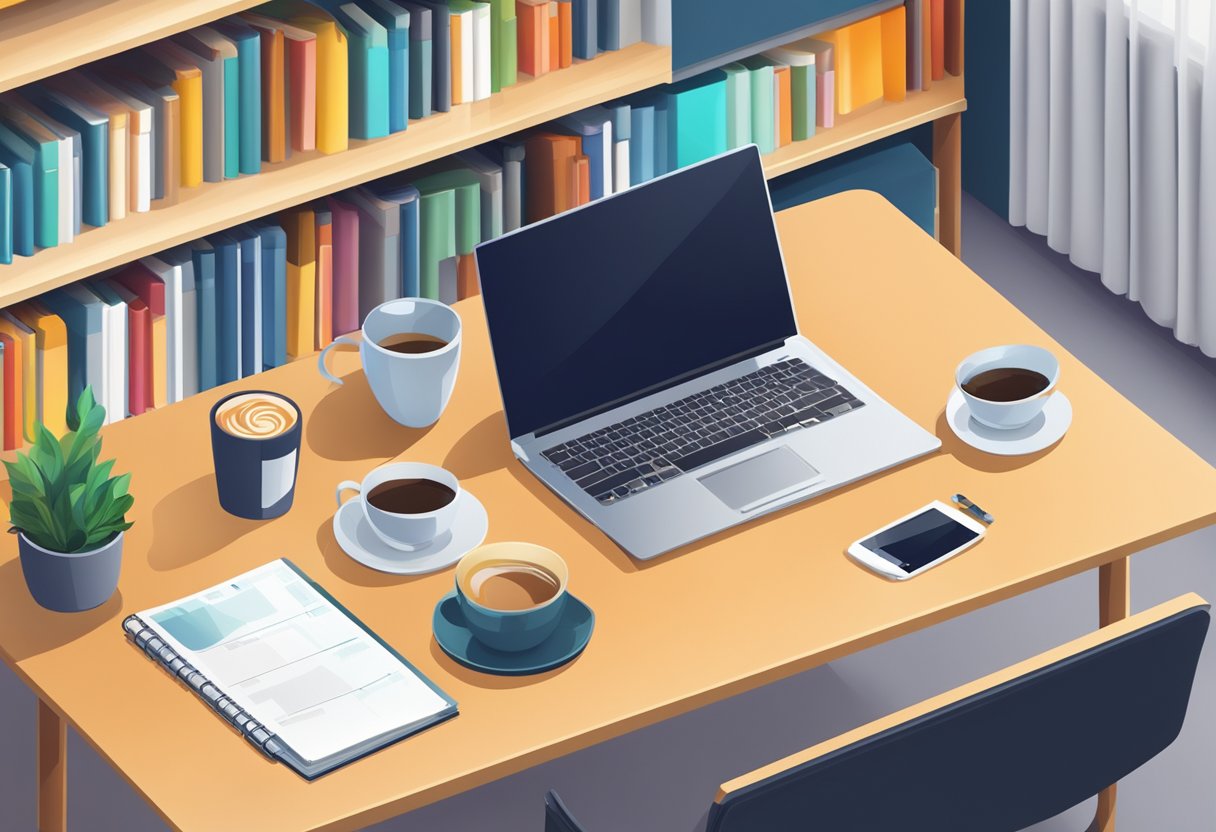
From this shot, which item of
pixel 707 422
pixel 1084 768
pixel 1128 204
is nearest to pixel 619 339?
pixel 707 422

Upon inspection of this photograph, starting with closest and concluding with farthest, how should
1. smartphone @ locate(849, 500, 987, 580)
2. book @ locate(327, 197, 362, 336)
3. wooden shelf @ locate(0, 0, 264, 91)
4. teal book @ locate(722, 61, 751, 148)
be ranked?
smartphone @ locate(849, 500, 987, 580) → wooden shelf @ locate(0, 0, 264, 91) → book @ locate(327, 197, 362, 336) → teal book @ locate(722, 61, 751, 148)

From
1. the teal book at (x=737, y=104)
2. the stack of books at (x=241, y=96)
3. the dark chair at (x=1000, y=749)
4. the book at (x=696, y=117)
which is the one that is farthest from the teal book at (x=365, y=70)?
the dark chair at (x=1000, y=749)

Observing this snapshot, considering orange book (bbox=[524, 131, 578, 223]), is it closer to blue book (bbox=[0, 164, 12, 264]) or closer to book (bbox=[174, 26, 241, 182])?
book (bbox=[174, 26, 241, 182])

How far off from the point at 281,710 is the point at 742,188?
0.92 m

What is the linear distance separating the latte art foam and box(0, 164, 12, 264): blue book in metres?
0.80

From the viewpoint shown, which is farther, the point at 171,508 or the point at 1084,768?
the point at 171,508

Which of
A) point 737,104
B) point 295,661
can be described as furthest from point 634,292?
point 737,104

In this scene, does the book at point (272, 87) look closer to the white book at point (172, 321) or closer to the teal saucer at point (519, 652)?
the white book at point (172, 321)

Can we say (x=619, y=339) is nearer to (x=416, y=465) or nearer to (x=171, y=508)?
(x=416, y=465)

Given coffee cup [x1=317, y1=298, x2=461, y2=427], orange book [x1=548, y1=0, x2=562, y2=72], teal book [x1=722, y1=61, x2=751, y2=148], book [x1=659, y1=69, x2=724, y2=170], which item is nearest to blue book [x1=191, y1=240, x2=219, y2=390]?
orange book [x1=548, y1=0, x2=562, y2=72]

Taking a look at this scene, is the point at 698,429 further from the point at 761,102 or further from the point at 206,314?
the point at 761,102

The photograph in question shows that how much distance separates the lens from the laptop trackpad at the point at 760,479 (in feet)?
8.64

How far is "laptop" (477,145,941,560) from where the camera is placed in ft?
8.67

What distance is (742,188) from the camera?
9.12ft
